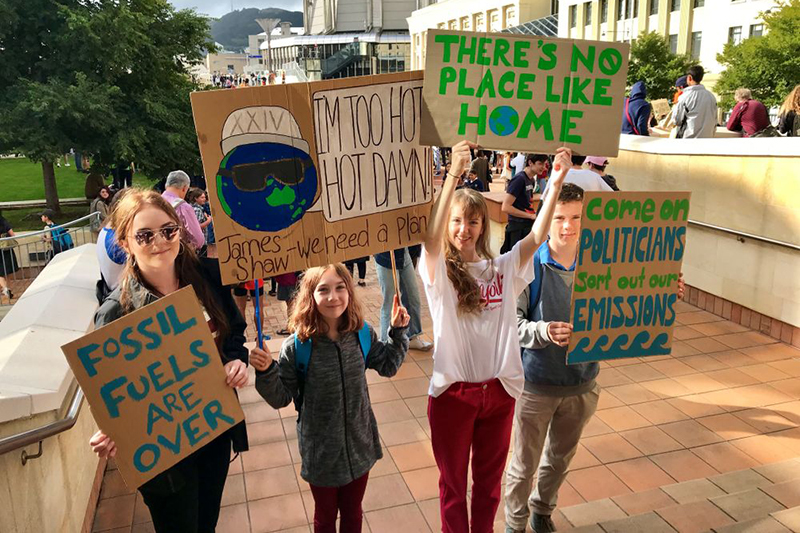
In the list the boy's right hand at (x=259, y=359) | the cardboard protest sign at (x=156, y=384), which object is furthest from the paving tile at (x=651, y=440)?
the cardboard protest sign at (x=156, y=384)

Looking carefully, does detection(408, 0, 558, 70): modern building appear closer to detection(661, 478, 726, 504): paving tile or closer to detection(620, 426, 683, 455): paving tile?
detection(620, 426, 683, 455): paving tile

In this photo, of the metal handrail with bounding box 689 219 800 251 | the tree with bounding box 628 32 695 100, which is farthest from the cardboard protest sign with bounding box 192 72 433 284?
the tree with bounding box 628 32 695 100

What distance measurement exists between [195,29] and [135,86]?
3640mm

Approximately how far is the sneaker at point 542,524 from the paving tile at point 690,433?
1.56 m

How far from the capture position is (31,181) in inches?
1471

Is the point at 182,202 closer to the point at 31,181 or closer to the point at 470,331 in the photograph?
the point at 470,331

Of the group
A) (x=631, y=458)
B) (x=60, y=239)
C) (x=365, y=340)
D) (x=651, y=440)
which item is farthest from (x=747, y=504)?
(x=60, y=239)

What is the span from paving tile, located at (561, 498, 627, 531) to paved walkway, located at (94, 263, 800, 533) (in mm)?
10

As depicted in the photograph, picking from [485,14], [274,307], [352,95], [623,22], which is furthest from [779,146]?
[485,14]

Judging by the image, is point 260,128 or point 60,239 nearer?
point 260,128

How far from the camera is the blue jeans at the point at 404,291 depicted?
622 centimetres

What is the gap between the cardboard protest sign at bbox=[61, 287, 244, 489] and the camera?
238 centimetres

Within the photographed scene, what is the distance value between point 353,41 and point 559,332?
9081cm

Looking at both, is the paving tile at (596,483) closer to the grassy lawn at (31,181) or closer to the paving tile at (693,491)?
the paving tile at (693,491)
